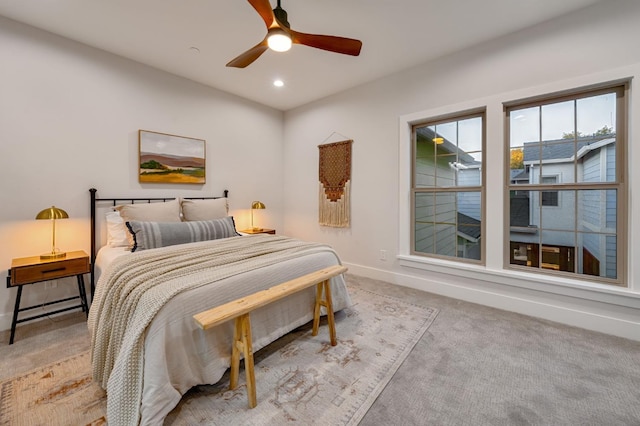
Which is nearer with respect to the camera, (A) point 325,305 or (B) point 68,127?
(A) point 325,305

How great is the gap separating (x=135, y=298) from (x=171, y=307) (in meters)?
0.22

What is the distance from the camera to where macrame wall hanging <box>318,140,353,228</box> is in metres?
3.88

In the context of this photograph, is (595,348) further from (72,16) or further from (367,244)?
(72,16)

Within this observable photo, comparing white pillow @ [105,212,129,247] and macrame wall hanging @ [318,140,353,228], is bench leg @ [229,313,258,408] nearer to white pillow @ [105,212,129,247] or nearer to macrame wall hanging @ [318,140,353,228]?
white pillow @ [105,212,129,247]

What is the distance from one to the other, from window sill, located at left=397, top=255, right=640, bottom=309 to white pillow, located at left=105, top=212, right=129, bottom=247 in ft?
10.2

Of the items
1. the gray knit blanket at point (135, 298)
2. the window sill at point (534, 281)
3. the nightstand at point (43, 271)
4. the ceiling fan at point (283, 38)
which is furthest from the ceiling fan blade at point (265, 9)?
the window sill at point (534, 281)

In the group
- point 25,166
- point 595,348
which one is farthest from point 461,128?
point 25,166

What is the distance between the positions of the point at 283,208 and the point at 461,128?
3.02m

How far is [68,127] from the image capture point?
2.63 m

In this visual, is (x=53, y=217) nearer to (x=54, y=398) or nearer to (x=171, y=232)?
→ (x=171, y=232)

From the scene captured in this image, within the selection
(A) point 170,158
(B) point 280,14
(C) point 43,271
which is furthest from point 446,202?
(C) point 43,271

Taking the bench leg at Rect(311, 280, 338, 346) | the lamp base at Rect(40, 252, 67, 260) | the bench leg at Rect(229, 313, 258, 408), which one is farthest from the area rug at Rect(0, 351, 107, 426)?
the bench leg at Rect(311, 280, 338, 346)

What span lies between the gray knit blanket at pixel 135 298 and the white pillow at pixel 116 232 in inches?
29.2

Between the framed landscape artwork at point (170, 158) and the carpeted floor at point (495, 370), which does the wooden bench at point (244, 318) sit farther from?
the framed landscape artwork at point (170, 158)
